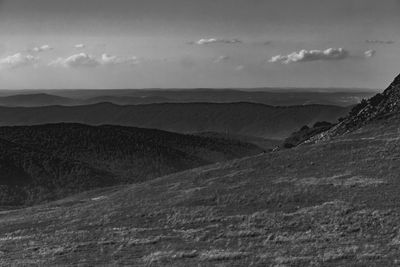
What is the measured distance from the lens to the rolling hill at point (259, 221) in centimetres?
3197

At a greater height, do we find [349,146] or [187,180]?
[349,146]

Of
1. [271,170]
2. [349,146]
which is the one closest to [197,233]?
[271,170]

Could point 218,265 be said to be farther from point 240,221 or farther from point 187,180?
point 187,180

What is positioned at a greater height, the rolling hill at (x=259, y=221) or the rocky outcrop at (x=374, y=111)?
the rocky outcrop at (x=374, y=111)

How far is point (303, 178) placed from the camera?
6288 centimetres

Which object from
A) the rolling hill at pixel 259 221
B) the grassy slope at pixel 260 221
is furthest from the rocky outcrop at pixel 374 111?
the grassy slope at pixel 260 221

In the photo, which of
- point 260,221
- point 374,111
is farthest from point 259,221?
point 374,111

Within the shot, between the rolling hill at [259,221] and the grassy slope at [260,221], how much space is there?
0.22ft

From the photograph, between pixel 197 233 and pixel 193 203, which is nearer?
pixel 197 233

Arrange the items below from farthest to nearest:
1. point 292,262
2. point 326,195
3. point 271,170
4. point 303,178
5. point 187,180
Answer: point 187,180, point 271,170, point 303,178, point 326,195, point 292,262

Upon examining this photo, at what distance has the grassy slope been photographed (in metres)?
32.0

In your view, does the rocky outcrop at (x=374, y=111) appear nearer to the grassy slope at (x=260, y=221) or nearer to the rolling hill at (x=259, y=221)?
the rolling hill at (x=259, y=221)

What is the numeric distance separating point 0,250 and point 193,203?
20.4 metres

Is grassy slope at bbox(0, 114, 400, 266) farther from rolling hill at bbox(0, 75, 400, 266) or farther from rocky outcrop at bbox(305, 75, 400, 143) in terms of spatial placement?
rocky outcrop at bbox(305, 75, 400, 143)
